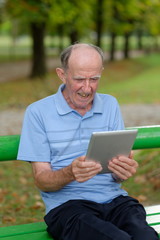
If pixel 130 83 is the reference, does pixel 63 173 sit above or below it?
above

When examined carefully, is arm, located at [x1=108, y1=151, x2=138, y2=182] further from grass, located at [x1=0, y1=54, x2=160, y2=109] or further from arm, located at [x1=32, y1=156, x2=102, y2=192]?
grass, located at [x1=0, y1=54, x2=160, y2=109]

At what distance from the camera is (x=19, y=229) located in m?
2.98

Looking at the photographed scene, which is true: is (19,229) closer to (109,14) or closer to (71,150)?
(71,150)

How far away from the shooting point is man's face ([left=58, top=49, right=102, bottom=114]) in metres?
2.90

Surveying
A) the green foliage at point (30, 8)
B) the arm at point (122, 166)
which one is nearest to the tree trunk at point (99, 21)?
the green foliage at point (30, 8)

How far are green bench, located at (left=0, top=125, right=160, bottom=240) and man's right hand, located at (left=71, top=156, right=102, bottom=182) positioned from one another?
0.52 meters

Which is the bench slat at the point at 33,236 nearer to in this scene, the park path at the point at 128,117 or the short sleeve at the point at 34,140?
the short sleeve at the point at 34,140

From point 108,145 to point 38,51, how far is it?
19236 mm

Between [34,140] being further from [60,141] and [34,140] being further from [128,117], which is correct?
[128,117]

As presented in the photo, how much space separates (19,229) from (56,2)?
13207 millimetres

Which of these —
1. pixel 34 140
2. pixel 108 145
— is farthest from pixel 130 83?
pixel 108 145

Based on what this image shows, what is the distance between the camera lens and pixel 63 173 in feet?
8.95

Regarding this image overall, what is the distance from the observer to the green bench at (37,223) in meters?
2.91

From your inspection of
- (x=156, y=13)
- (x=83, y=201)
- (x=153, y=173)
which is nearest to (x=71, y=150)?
(x=83, y=201)
